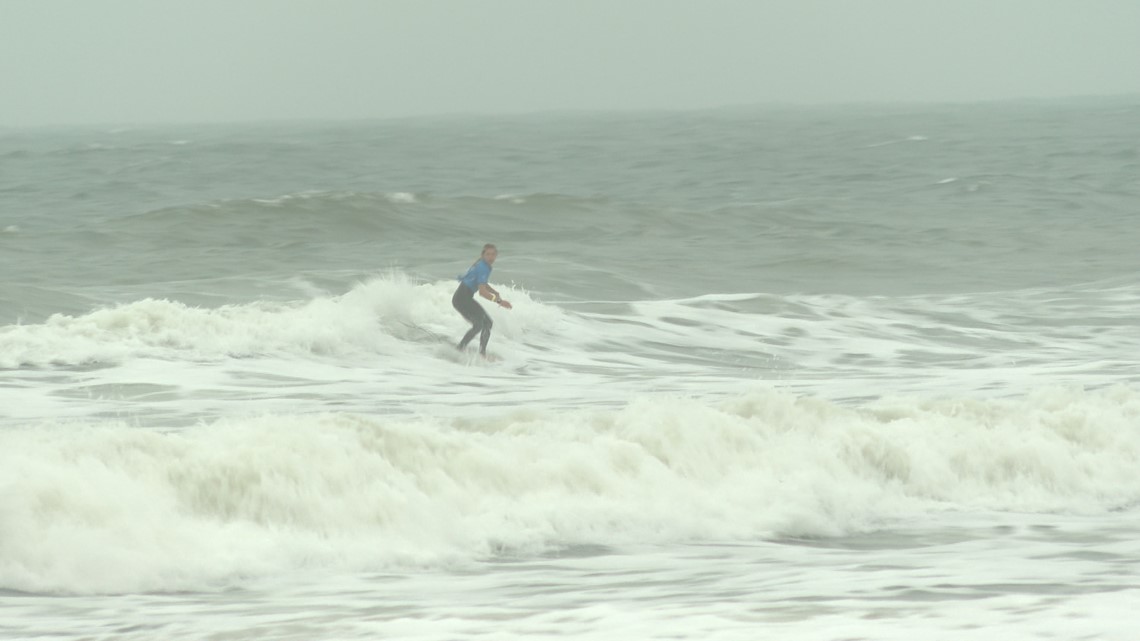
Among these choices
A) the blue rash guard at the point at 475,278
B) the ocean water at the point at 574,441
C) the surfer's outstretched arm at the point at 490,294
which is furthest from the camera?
the blue rash guard at the point at 475,278

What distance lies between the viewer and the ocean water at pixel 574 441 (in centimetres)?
694

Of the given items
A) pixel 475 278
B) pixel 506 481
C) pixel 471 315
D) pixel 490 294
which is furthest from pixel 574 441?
pixel 471 315

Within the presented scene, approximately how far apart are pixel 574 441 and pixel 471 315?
6328mm

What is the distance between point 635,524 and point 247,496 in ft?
7.30

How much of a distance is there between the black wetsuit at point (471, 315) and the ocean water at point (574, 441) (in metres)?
0.36

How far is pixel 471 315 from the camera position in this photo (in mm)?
16047

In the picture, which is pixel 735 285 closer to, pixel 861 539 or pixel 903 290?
pixel 903 290

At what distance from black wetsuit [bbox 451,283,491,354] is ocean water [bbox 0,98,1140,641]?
1.17 ft

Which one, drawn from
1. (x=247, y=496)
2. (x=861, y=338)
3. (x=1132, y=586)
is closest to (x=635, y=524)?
(x=247, y=496)

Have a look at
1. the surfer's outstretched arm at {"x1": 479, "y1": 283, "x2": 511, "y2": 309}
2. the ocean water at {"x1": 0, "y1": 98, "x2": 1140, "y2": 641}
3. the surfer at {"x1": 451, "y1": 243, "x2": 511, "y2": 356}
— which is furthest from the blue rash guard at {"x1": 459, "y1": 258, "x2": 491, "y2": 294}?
the ocean water at {"x1": 0, "y1": 98, "x2": 1140, "y2": 641}

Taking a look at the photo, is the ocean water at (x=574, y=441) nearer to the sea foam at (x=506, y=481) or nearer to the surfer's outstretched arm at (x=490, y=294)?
the sea foam at (x=506, y=481)

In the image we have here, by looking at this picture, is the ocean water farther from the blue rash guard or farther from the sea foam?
the blue rash guard

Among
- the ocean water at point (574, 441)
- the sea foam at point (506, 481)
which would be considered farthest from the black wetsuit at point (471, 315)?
the sea foam at point (506, 481)

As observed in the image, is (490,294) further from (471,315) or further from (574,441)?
(574,441)
